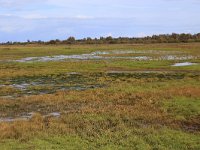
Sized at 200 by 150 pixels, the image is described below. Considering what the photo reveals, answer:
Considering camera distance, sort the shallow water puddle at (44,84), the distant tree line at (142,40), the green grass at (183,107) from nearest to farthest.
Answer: the green grass at (183,107)
the shallow water puddle at (44,84)
the distant tree line at (142,40)

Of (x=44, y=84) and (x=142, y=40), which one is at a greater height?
(x=142, y=40)

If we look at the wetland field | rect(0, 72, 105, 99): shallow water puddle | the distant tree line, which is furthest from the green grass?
the distant tree line

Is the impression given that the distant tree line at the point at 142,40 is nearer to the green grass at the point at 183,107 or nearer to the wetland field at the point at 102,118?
the wetland field at the point at 102,118

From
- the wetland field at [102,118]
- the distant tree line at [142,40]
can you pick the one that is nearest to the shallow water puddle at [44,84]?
the wetland field at [102,118]

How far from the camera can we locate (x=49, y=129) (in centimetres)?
1328

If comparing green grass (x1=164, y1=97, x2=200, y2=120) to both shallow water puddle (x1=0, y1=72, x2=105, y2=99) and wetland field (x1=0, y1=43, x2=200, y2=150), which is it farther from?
shallow water puddle (x1=0, y1=72, x2=105, y2=99)

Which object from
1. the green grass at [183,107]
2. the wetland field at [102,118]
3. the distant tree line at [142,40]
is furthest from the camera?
the distant tree line at [142,40]

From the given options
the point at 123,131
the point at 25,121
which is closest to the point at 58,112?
the point at 25,121

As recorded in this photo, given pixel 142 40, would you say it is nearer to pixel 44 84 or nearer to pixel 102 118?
pixel 44 84

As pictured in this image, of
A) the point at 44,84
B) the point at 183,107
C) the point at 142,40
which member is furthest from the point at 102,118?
the point at 142,40

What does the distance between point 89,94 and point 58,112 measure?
14.5ft

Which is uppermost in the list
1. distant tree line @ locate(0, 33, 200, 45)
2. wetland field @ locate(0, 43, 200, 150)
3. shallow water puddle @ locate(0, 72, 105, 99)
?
distant tree line @ locate(0, 33, 200, 45)

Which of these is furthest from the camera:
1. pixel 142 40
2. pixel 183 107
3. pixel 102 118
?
pixel 142 40

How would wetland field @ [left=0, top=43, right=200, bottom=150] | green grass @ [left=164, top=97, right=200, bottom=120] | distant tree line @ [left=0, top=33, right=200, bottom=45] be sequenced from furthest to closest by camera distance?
1. distant tree line @ [left=0, top=33, right=200, bottom=45]
2. green grass @ [left=164, top=97, right=200, bottom=120]
3. wetland field @ [left=0, top=43, right=200, bottom=150]
